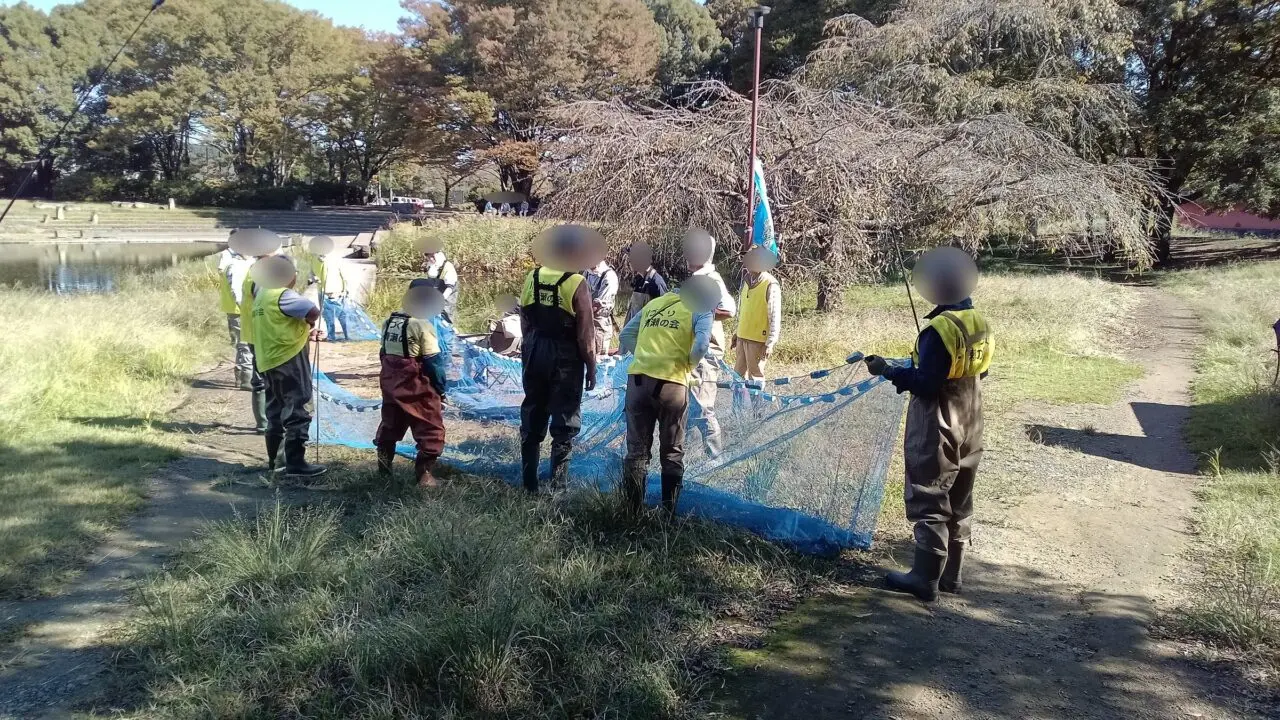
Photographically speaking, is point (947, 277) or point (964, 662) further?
point (947, 277)

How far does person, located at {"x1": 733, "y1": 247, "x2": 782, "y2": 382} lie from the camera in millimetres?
6215

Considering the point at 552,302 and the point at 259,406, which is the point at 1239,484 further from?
the point at 259,406

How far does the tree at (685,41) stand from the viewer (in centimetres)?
3706

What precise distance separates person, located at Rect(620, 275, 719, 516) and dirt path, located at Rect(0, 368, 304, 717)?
7.67 ft

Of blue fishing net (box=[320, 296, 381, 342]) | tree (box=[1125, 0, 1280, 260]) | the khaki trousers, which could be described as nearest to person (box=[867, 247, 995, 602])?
the khaki trousers

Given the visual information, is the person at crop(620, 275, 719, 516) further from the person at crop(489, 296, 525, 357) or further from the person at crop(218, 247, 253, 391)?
the person at crop(218, 247, 253, 391)

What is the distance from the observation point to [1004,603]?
4000 mm

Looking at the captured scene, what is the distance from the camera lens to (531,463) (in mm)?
5074

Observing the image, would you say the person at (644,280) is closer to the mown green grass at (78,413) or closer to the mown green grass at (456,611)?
the mown green grass at (456,611)

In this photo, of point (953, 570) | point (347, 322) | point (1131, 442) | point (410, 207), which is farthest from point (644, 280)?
point (410, 207)

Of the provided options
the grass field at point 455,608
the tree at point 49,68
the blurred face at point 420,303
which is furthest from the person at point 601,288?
the tree at point 49,68

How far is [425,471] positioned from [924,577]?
10.1 feet

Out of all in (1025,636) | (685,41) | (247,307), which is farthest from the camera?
(685,41)

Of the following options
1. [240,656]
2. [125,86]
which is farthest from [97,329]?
[125,86]
